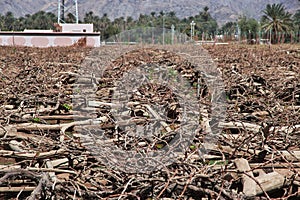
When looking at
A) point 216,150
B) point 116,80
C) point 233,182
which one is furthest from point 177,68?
point 233,182

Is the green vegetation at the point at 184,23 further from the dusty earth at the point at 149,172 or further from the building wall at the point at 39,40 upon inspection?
the dusty earth at the point at 149,172

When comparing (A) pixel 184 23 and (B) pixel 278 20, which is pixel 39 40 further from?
(A) pixel 184 23

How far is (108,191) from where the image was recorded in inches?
77.5

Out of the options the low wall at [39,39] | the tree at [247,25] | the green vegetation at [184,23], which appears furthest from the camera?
the tree at [247,25]

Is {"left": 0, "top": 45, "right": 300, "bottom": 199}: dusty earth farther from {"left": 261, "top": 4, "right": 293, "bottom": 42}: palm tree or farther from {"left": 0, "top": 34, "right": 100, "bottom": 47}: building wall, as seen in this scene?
{"left": 261, "top": 4, "right": 293, "bottom": 42}: palm tree

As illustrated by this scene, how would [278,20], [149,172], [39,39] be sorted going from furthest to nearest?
[278,20]
[39,39]
[149,172]

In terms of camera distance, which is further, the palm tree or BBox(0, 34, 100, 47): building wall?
the palm tree

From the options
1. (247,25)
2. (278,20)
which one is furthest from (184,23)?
(278,20)

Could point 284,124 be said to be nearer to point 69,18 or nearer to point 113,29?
point 113,29

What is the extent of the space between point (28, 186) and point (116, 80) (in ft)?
18.1

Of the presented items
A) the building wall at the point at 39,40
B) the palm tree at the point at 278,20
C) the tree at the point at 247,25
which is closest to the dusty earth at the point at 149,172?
the building wall at the point at 39,40

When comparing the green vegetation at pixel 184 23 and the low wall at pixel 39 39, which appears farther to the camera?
the green vegetation at pixel 184 23

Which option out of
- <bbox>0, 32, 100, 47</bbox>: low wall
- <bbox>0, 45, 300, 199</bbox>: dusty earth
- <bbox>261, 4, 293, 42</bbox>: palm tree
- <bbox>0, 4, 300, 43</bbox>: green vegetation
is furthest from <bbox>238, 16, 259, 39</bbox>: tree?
<bbox>0, 45, 300, 199</bbox>: dusty earth

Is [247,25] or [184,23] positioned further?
[184,23]
